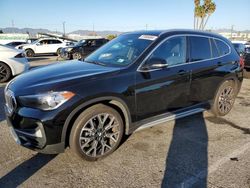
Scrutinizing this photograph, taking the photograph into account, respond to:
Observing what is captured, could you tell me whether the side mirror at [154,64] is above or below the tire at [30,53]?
above

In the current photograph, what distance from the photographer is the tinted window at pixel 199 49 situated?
4351 millimetres

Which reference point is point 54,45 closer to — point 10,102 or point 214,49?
point 214,49

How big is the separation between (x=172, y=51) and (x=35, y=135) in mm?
2481

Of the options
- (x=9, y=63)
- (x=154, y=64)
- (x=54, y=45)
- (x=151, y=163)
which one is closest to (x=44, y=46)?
(x=54, y=45)

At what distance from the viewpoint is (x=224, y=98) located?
203 inches

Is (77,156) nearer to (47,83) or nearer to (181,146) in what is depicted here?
(47,83)

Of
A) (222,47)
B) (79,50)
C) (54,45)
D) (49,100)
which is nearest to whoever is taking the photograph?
(49,100)

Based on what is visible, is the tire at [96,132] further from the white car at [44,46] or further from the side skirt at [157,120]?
the white car at [44,46]

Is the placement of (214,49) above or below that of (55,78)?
above

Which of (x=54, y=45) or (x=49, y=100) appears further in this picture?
(x=54, y=45)

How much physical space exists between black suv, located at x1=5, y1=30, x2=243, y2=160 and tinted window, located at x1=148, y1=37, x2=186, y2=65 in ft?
0.05

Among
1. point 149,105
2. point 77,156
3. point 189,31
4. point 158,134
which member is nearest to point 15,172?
point 77,156

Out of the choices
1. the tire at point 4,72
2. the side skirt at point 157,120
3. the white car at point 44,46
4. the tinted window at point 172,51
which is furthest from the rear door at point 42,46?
the side skirt at point 157,120

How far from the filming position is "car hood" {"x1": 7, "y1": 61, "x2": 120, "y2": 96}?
3.08 m
